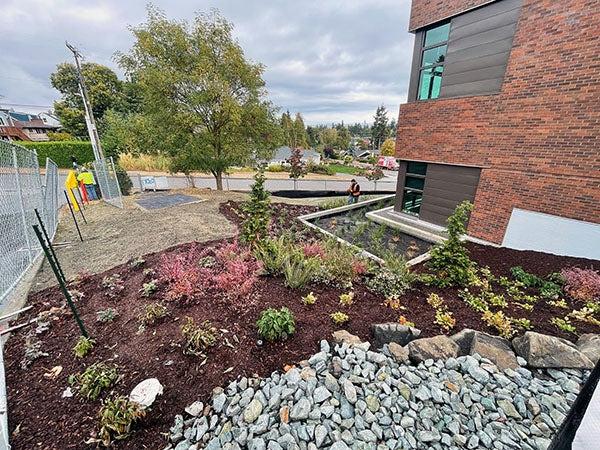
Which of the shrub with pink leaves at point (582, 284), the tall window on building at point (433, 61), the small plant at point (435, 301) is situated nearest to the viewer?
the small plant at point (435, 301)

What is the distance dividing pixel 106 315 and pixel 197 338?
1.60 meters

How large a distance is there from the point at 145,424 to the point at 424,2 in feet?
35.6

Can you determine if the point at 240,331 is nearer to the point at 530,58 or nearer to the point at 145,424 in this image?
the point at 145,424

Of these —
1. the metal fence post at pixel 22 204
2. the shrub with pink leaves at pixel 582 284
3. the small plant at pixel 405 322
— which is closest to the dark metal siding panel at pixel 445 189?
the shrub with pink leaves at pixel 582 284

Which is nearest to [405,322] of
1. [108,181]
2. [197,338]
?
[197,338]

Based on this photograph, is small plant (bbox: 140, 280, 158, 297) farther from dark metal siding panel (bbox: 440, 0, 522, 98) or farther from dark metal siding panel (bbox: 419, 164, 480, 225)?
dark metal siding panel (bbox: 440, 0, 522, 98)

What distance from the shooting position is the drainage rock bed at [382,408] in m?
1.83

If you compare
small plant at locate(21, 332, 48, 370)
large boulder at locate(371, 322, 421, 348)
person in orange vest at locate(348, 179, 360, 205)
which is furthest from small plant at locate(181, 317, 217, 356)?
person in orange vest at locate(348, 179, 360, 205)

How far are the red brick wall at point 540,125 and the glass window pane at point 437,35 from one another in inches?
17.4

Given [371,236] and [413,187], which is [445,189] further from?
[371,236]

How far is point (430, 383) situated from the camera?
7.30 feet

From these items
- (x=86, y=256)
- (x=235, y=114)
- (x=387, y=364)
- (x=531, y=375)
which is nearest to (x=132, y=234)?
(x=86, y=256)

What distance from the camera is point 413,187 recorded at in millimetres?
8570

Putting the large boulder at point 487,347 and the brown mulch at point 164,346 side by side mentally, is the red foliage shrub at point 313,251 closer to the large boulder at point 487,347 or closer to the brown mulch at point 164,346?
the brown mulch at point 164,346
